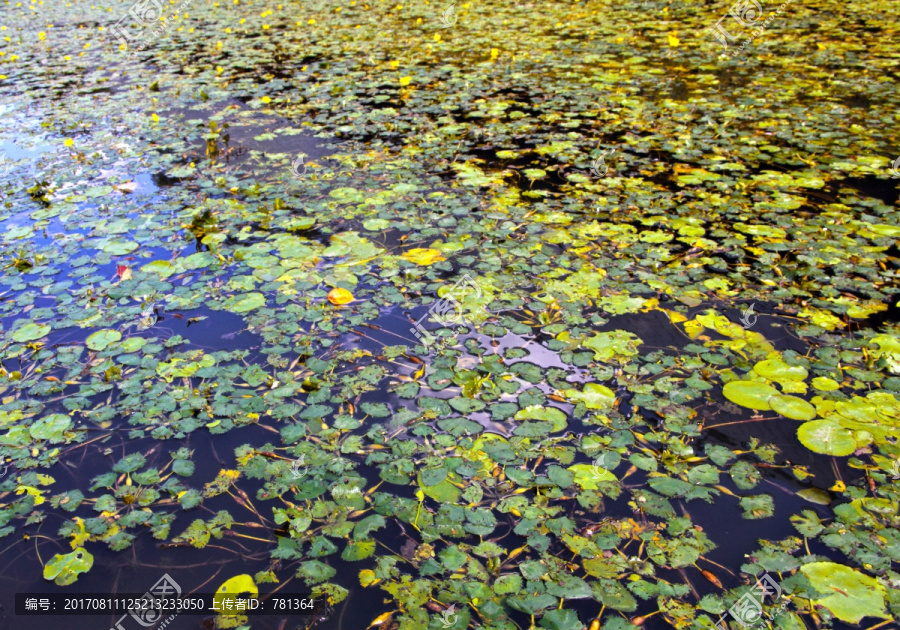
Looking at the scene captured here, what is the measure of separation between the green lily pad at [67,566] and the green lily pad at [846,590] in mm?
2137

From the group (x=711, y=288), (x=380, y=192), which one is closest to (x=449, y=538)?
(x=711, y=288)

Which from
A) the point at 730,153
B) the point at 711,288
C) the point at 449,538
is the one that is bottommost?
the point at 449,538

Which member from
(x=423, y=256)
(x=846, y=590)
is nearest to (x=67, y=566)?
(x=423, y=256)

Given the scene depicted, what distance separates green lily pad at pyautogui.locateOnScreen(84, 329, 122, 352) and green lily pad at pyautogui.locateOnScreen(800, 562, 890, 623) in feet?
9.27

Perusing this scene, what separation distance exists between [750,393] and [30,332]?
126 inches

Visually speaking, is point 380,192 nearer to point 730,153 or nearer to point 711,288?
point 711,288

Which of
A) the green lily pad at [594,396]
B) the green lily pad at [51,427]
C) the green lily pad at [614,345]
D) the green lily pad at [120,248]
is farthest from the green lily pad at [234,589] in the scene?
the green lily pad at [120,248]

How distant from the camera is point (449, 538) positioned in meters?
1.75

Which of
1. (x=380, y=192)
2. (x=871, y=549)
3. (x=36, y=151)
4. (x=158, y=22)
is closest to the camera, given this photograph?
(x=871, y=549)

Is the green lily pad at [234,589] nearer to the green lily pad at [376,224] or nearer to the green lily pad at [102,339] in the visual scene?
the green lily pad at [102,339]

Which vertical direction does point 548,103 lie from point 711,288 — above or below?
above

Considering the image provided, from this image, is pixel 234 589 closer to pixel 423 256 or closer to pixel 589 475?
pixel 589 475

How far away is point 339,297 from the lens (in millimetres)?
2814

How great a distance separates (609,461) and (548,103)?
4253 millimetres
